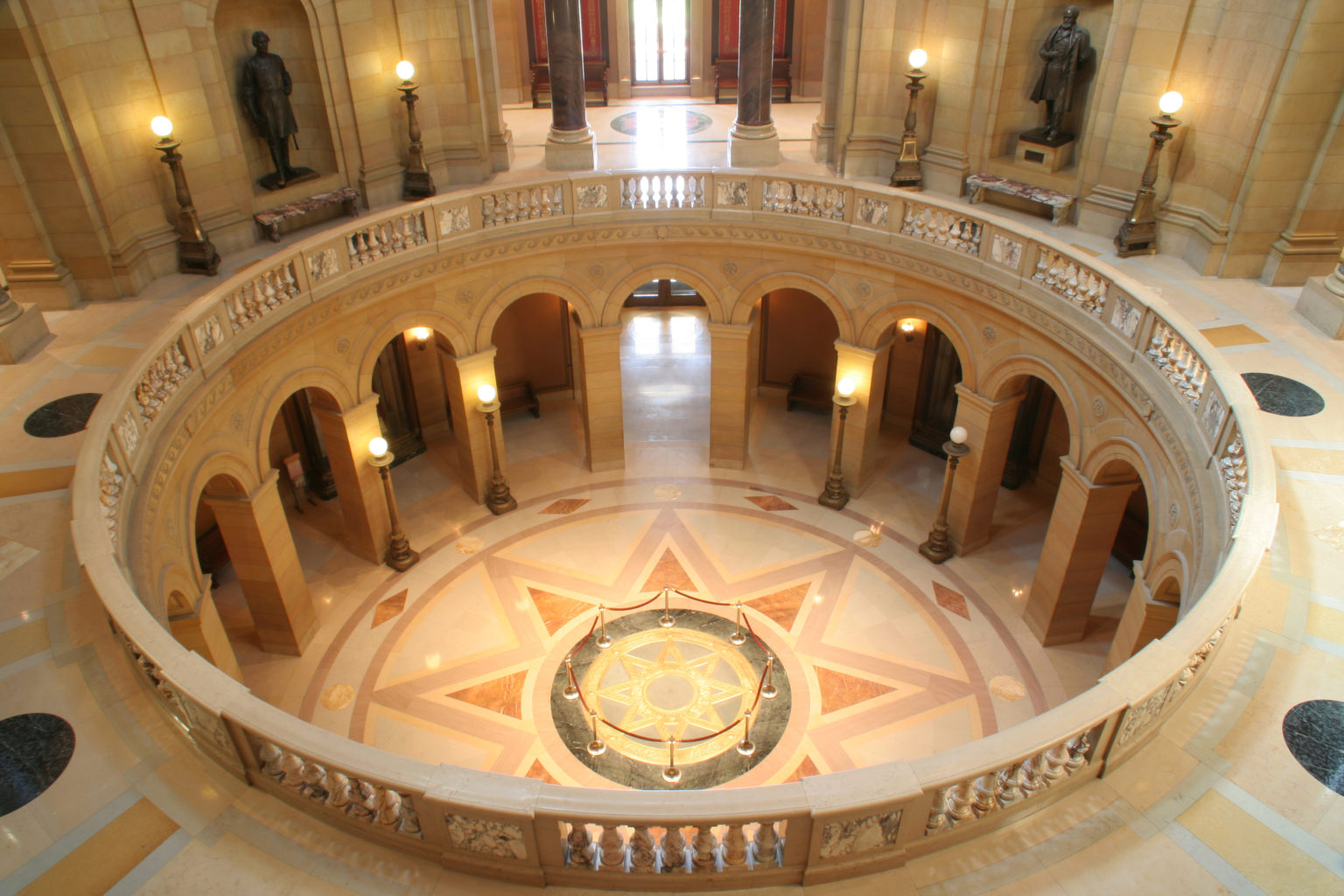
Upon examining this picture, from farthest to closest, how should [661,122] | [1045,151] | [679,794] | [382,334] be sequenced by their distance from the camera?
A: [661,122]
[1045,151]
[382,334]
[679,794]

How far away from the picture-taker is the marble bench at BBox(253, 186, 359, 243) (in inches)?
608

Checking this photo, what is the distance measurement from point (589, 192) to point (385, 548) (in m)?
7.47

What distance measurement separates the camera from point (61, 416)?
10.7 m

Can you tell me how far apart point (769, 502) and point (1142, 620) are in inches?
316

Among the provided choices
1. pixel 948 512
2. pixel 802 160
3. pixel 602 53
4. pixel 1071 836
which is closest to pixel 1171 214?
pixel 948 512

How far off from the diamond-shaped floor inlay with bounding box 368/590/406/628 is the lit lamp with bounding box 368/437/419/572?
716 mm

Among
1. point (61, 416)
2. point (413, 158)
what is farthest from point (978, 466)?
point (61, 416)

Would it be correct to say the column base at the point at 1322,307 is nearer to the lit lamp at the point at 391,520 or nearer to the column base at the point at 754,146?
the column base at the point at 754,146

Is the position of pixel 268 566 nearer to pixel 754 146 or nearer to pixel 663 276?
pixel 663 276

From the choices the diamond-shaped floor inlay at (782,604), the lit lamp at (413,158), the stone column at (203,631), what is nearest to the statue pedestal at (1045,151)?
the diamond-shaped floor inlay at (782,604)

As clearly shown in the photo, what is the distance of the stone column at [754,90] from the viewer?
55.6ft

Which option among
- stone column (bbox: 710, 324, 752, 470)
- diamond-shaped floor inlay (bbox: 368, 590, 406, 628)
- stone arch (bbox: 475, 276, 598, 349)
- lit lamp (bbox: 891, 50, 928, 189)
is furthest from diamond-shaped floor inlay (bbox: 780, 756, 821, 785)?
lit lamp (bbox: 891, 50, 928, 189)

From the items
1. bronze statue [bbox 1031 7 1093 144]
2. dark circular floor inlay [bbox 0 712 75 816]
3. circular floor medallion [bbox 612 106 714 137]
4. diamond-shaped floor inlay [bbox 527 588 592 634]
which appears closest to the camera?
dark circular floor inlay [bbox 0 712 75 816]

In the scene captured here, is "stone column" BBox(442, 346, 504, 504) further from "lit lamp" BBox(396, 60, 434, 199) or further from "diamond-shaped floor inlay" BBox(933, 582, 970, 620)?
"diamond-shaped floor inlay" BBox(933, 582, 970, 620)
